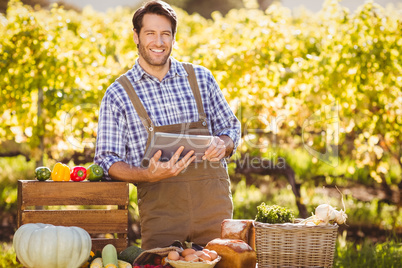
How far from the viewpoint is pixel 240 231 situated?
219cm

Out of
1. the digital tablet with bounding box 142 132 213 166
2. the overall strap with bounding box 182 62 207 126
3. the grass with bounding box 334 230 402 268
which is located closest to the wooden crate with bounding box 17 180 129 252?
the digital tablet with bounding box 142 132 213 166

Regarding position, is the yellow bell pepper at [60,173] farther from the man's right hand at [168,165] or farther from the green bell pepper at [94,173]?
the man's right hand at [168,165]

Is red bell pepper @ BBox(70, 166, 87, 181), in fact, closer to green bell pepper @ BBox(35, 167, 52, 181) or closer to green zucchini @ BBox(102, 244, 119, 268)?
green bell pepper @ BBox(35, 167, 52, 181)

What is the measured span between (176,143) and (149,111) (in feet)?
1.49

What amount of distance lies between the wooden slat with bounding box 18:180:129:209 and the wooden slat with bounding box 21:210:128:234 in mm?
41

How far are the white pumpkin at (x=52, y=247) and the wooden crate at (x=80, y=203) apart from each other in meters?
0.24

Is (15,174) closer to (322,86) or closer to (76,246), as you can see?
(322,86)

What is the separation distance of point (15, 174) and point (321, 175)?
178 inches

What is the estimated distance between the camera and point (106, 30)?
24.2 feet

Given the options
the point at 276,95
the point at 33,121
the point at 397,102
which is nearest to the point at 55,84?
the point at 33,121

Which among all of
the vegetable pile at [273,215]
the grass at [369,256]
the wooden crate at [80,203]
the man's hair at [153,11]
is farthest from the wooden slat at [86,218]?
the grass at [369,256]

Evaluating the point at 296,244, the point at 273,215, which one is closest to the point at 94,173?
the point at 273,215

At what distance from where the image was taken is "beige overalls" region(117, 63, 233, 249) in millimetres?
2617

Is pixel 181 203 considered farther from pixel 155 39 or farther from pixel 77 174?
pixel 155 39
